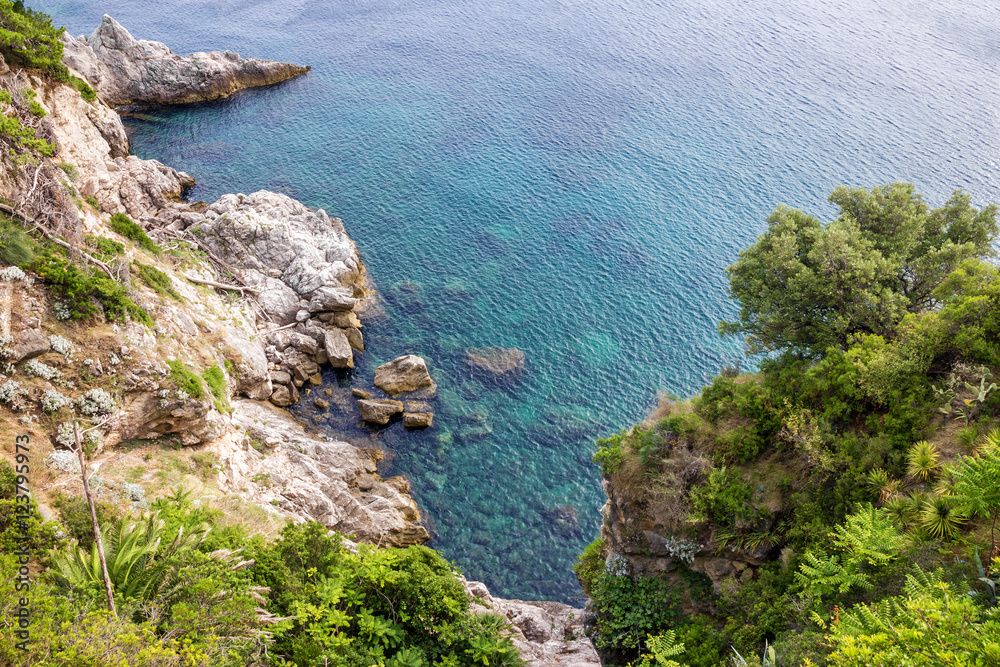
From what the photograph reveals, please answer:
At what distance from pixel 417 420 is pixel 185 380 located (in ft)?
56.9

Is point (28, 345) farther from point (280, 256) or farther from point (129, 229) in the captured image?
point (280, 256)

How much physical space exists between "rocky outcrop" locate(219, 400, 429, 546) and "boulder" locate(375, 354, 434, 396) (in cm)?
646

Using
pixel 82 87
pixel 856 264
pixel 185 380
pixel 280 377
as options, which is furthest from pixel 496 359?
pixel 82 87

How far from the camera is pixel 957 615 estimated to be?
12641mm

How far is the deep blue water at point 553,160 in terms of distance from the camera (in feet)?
147

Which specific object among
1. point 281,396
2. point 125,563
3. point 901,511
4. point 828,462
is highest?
point 901,511

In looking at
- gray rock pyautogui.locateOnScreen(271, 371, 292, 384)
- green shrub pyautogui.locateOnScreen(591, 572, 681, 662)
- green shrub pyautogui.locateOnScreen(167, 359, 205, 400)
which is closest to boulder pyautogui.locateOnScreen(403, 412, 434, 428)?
gray rock pyautogui.locateOnScreen(271, 371, 292, 384)

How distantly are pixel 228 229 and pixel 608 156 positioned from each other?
47.6 meters

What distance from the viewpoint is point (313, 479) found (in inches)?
1411

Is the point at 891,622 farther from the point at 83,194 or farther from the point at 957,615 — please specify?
the point at 83,194

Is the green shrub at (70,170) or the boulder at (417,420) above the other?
the green shrub at (70,170)

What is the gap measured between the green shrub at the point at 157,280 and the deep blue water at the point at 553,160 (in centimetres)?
1269

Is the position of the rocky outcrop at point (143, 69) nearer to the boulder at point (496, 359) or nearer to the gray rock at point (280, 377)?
the gray rock at point (280, 377)

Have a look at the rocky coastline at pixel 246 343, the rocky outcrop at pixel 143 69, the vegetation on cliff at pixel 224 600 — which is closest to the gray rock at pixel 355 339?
the rocky coastline at pixel 246 343
